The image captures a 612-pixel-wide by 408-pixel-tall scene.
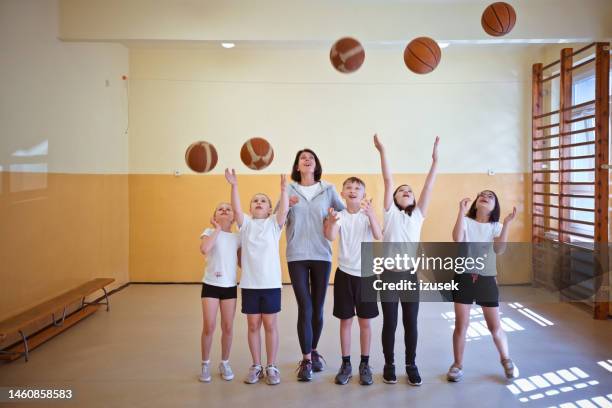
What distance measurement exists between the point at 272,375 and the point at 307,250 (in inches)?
32.0

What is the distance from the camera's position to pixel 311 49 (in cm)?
639

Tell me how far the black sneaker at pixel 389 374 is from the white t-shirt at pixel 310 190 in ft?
3.87

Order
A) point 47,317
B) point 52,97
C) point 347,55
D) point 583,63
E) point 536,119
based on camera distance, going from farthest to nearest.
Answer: point 536,119, point 583,63, point 52,97, point 47,317, point 347,55

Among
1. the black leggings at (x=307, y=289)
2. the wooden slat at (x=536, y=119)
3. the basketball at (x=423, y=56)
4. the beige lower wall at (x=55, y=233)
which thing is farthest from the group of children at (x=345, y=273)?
the wooden slat at (x=536, y=119)

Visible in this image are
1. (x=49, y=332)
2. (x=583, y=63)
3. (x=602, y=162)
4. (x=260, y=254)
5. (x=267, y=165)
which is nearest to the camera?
(x=260, y=254)

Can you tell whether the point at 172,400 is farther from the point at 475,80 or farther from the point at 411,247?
the point at 475,80

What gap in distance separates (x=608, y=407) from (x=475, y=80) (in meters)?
4.42

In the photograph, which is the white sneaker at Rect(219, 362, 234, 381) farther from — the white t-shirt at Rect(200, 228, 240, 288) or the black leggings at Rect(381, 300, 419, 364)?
the black leggings at Rect(381, 300, 419, 364)

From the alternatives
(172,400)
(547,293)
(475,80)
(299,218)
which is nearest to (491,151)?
(475,80)

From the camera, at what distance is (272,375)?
326 cm

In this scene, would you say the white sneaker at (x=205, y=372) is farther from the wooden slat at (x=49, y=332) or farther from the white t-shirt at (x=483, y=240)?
the white t-shirt at (x=483, y=240)

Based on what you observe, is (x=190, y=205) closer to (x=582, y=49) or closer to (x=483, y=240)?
(x=483, y=240)

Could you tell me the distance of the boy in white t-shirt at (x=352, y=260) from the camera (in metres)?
3.17

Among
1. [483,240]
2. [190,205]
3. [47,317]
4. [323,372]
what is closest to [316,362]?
[323,372]
